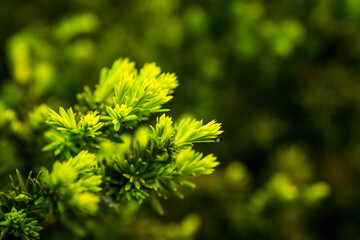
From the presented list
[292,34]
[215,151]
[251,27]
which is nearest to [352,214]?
[215,151]

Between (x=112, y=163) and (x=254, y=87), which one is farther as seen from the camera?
(x=254, y=87)

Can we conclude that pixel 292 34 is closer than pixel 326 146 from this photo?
Yes

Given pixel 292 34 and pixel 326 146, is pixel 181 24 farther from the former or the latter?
pixel 326 146

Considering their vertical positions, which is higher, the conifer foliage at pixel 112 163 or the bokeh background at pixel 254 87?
the bokeh background at pixel 254 87

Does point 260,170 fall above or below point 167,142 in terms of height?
above

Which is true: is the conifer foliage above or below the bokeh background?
below

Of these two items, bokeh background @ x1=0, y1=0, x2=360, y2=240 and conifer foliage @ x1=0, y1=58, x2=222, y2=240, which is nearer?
conifer foliage @ x1=0, y1=58, x2=222, y2=240

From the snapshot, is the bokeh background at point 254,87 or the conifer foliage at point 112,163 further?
the bokeh background at point 254,87

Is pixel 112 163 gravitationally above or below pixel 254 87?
below
